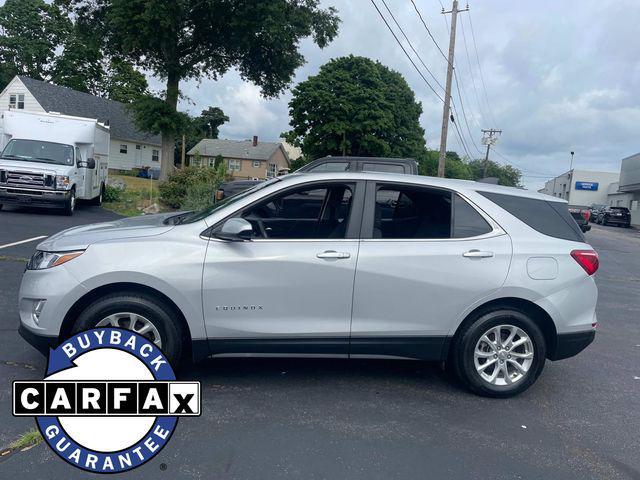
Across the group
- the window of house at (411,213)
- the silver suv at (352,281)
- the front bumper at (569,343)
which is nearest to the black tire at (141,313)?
the silver suv at (352,281)

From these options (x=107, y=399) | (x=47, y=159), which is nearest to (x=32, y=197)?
(x=47, y=159)

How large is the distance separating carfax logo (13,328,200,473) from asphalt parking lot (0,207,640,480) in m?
0.23

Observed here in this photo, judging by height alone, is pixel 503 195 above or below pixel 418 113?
below

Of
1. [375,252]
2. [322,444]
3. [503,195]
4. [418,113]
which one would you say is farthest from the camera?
[418,113]

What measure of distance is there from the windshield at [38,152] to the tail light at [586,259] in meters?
14.8

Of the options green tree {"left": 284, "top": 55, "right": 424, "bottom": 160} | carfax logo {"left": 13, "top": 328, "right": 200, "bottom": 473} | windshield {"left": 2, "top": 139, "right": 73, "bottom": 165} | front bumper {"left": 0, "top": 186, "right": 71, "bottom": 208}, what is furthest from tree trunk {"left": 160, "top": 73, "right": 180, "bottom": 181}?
carfax logo {"left": 13, "top": 328, "right": 200, "bottom": 473}

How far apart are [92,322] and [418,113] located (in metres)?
42.8

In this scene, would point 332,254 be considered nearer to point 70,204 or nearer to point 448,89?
point 70,204

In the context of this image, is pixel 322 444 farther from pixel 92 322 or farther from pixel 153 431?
pixel 92 322

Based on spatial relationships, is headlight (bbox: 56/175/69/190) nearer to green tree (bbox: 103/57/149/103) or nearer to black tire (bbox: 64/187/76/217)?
black tire (bbox: 64/187/76/217)

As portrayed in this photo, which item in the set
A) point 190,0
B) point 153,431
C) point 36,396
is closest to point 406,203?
point 153,431

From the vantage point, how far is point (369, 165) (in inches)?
474

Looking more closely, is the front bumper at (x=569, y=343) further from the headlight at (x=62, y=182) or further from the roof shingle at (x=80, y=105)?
the roof shingle at (x=80, y=105)

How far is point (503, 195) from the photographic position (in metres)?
4.80
